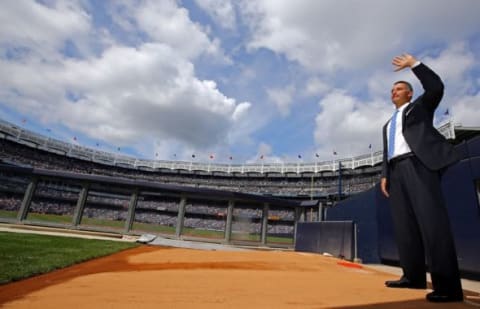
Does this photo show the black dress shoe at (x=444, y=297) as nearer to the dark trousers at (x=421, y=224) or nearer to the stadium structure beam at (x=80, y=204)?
the dark trousers at (x=421, y=224)

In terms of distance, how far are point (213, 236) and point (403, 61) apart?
14.6 metres

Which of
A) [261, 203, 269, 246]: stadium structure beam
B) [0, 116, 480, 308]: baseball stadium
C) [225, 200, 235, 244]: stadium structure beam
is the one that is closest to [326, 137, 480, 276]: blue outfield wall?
[0, 116, 480, 308]: baseball stadium

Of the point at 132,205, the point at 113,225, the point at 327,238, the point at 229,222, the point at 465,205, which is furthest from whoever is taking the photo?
the point at 113,225

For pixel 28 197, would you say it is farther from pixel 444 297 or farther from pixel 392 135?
pixel 444 297

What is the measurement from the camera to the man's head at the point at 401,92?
2668 millimetres

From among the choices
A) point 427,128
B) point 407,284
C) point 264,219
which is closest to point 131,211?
point 264,219

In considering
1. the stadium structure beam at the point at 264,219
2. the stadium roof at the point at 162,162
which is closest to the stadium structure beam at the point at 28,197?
the stadium structure beam at the point at 264,219

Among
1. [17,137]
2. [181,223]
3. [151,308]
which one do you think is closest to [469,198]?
[151,308]

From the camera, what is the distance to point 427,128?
7.50 ft

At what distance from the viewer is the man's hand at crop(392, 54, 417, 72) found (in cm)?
241

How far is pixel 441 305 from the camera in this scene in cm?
183

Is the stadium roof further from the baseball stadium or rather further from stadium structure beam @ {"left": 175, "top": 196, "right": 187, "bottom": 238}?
stadium structure beam @ {"left": 175, "top": 196, "right": 187, "bottom": 238}

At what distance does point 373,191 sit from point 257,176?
41.3 meters

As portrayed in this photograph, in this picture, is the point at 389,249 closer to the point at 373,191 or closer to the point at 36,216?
the point at 373,191
